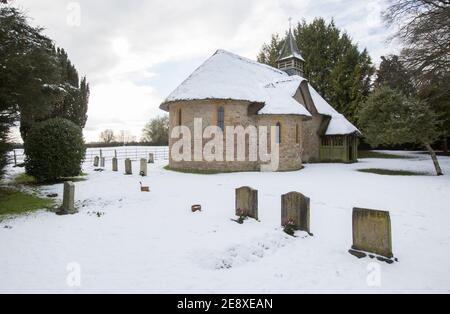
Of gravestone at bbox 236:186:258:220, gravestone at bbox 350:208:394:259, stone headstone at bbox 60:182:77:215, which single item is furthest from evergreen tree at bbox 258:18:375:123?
stone headstone at bbox 60:182:77:215

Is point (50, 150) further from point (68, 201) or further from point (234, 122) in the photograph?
point (234, 122)

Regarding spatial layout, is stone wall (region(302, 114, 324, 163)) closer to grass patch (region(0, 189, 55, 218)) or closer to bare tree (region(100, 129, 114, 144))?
grass patch (region(0, 189, 55, 218))

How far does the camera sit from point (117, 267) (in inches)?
196

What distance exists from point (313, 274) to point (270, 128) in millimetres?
15744

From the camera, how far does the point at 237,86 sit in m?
20.1

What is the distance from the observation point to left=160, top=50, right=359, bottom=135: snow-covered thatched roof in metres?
19.4

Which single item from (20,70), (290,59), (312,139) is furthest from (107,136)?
(20,70)

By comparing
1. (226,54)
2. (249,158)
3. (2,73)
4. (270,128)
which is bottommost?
(249,158)

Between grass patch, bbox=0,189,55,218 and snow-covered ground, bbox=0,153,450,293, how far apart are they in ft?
3.24

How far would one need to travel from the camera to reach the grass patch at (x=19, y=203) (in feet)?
29.5

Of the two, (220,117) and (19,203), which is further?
(220,117)

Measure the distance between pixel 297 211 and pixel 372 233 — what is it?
177 cm
